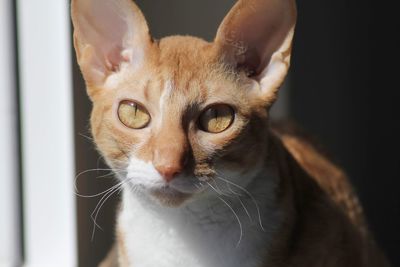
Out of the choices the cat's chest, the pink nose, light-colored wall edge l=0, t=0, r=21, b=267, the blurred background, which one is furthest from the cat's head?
light-colored wall edge l=0, t=0, r=21, b=267

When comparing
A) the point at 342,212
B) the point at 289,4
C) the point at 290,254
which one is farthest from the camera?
the point at 342,212

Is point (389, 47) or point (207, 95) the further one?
point (389, 47)

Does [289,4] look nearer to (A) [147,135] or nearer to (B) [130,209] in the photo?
(A) [147,135]

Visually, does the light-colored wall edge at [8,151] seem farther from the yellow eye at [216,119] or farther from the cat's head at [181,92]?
the yellow eye at [216,119]

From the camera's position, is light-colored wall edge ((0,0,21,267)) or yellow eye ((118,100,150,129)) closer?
yellow eye ((118,100,150,129))

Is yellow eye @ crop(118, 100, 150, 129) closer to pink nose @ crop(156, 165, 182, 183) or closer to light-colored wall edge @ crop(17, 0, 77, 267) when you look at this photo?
pink nose @ crop(156, 165, 182, 183)

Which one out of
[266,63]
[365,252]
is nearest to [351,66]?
[365,252]

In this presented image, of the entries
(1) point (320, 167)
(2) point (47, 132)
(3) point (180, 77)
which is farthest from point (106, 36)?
(1) point (320, 167)
